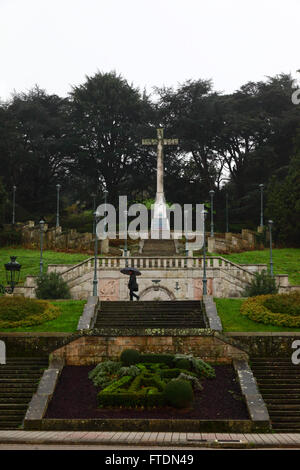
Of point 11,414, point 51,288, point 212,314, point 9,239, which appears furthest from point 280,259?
point 11,414

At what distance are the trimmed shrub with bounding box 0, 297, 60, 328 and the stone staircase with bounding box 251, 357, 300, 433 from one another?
34.5 ft

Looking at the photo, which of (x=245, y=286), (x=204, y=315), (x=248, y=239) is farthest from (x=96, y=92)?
(x=204, y=315)

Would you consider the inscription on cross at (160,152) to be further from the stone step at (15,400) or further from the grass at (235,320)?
the stone step at (15,400)

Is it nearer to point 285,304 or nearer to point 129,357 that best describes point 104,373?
point 129,357

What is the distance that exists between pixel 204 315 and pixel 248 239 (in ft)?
92.9

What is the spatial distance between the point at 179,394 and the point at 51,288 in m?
15.5

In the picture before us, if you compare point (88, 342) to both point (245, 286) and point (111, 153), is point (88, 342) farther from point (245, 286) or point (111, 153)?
point (111, 153)

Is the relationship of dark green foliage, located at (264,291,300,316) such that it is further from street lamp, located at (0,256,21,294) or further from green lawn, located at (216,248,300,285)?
street lamp, located at (0,256,21,294)

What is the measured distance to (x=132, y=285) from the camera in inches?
1203

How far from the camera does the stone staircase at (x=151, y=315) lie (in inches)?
1043

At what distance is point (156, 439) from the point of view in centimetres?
1600

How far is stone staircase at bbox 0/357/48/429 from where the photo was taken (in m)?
19.1

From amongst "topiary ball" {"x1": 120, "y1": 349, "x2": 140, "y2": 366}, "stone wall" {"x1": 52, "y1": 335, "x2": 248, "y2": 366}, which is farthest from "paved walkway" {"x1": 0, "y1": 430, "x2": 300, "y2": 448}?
"stone wall" {"x1": 52, "y1": 335, "x2": 248, "y2": 366}

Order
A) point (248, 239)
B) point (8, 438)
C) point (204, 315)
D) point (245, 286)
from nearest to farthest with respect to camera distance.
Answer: point (8, 438)
point (204, 315)
point (245, 286)
point (248, 239)
